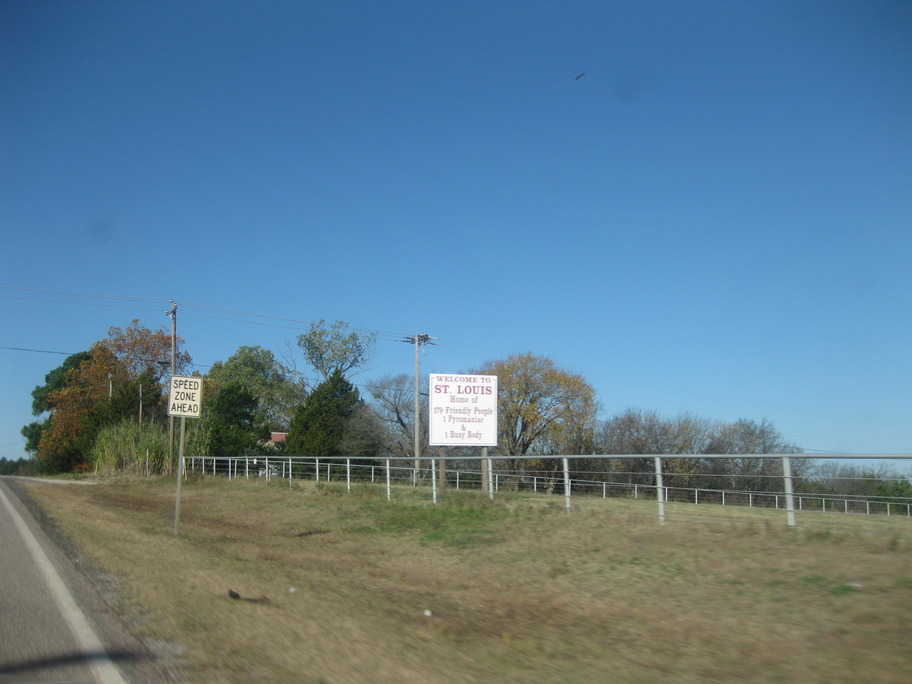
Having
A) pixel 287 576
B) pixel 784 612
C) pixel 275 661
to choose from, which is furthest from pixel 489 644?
pixel 287 576

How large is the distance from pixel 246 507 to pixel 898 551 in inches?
666

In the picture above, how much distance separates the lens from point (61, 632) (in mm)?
6543

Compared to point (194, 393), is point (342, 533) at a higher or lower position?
lower

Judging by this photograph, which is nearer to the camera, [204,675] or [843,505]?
[204,675]

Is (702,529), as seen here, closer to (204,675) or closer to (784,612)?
(784,612)

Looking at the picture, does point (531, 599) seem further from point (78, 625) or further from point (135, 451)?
point (135, 451)

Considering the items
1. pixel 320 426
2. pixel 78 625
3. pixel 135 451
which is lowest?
pixel 78 625

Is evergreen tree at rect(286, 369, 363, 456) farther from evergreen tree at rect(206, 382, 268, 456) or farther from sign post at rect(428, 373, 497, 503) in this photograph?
sign post at rect(428, 373, 497, 503)

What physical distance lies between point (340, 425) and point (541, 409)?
47.6ft

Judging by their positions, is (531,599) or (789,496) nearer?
(531,599)

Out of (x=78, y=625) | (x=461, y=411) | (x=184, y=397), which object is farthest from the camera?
(x=461, y=411)

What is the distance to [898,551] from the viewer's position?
9.04 meters

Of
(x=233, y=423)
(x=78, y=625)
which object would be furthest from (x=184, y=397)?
(x=233, y=423)

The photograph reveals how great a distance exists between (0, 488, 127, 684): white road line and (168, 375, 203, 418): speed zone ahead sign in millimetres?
3531
